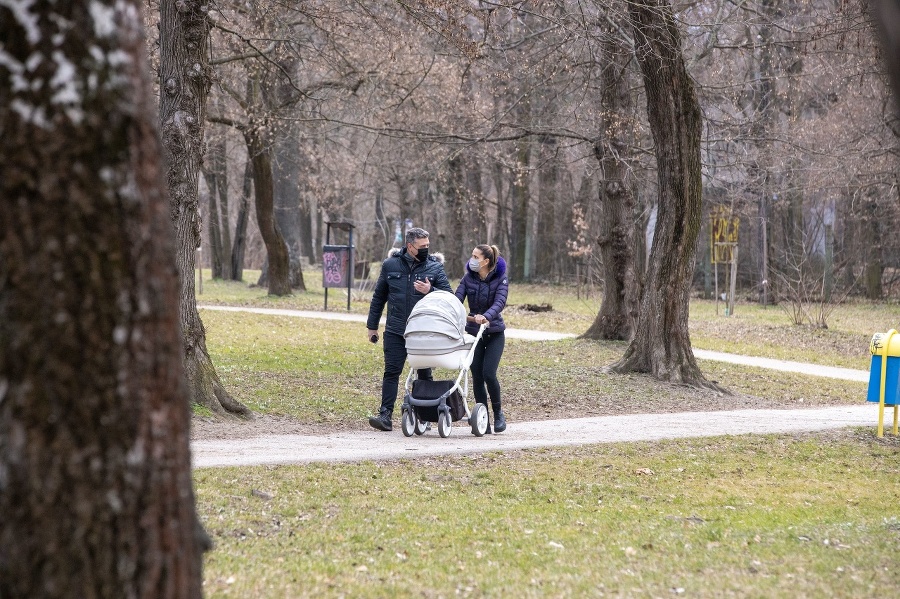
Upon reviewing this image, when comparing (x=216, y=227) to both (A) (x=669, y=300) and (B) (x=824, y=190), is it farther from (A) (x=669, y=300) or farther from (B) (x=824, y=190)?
(A) (x=669, y=300)

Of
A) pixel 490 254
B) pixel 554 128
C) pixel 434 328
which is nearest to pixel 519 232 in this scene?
pixel 554 128

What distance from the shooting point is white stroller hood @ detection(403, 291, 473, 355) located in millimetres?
10234

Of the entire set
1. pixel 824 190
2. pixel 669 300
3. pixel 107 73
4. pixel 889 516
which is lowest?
pixel 889 516

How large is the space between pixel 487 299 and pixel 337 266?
17.7 m

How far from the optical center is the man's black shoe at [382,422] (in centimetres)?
1120

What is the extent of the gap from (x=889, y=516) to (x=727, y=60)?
47.7 feet

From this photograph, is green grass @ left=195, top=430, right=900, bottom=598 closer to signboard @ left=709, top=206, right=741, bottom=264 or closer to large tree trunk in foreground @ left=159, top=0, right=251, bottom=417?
large tree trunk in foreground @ left=159, top=0, right=251, bottom=417

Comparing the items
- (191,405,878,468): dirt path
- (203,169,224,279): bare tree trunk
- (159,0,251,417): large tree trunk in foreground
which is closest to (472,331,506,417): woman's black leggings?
(191,405,878,468): dirt path

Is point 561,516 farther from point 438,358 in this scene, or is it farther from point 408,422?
point 408,422

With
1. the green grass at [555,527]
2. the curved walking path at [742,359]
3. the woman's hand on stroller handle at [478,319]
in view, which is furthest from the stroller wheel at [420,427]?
the curved walking path at [742,359]

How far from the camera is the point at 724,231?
103ft

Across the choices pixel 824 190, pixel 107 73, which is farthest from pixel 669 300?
pixel 824 190

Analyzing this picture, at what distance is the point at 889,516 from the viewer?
25.4 ft

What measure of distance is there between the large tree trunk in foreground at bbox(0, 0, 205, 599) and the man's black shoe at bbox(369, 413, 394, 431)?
8.22 metres
